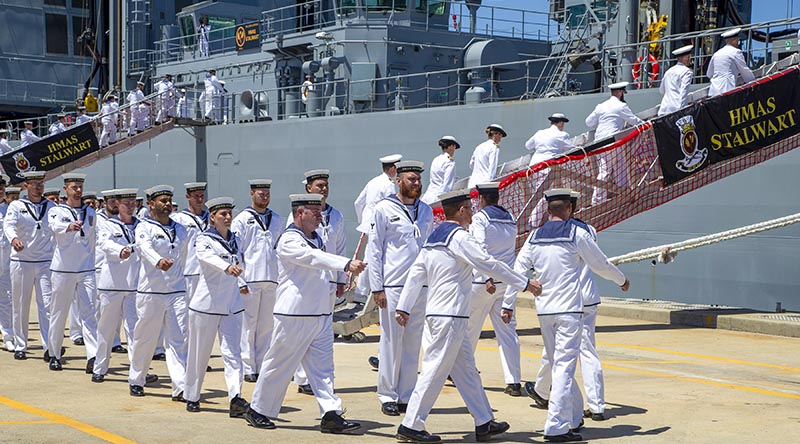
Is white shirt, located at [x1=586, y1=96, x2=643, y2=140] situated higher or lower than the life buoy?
lower

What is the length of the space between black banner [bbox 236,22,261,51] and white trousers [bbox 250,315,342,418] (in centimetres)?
2062

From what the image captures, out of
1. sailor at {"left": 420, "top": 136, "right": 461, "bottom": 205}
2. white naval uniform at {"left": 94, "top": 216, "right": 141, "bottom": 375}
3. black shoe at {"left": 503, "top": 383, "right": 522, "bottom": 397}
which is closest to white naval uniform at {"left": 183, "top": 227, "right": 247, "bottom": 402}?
white naval uniform at {"left": 94, "top": 216, "right": 141, "bottom": 375}

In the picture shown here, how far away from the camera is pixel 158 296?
30.0ft

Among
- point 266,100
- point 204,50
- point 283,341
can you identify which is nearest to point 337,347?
point 283,341

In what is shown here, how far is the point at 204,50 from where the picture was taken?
96.1 ft

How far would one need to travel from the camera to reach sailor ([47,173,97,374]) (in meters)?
10.8

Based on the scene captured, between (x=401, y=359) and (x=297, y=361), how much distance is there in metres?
1.26

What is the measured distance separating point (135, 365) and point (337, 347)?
3.45 meters

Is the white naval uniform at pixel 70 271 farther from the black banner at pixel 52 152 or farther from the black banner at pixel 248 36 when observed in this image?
the black banner at pixel 248 36

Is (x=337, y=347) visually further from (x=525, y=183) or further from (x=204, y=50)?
(x=204, y=50)

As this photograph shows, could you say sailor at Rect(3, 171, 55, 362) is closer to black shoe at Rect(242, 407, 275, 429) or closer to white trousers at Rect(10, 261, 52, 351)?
white trousers at Rect(10, 261, 52, 351)

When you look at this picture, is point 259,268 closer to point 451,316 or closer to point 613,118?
point 451,316

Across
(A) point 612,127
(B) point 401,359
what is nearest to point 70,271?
(B) point 401,359

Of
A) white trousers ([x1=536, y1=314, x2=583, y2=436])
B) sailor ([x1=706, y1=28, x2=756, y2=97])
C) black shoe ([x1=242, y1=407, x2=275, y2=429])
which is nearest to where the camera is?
white trousers ([x1=536, y1=314, x2=583, y2=436])
